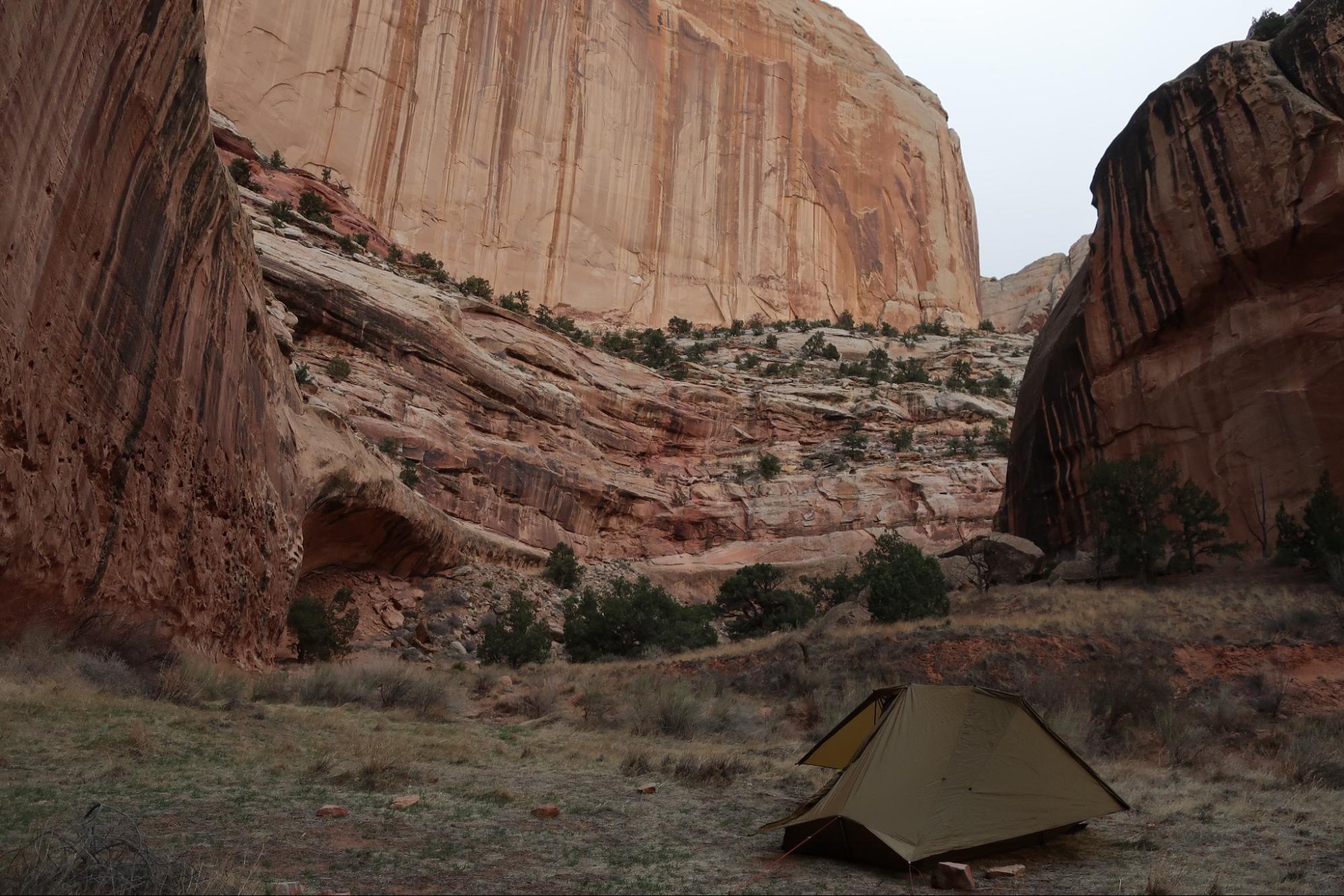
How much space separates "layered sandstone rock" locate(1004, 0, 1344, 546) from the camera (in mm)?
19812

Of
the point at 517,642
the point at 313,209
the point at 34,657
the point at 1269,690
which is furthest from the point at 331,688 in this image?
the point at 313,209

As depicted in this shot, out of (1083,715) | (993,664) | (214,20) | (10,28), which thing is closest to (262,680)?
(10,28)

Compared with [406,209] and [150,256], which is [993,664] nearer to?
[150,256]

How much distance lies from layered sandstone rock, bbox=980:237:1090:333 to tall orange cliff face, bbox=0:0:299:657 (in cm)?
9659

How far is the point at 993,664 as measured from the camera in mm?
16297

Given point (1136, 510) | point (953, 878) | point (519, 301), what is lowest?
point (953, 878)

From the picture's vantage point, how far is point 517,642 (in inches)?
835

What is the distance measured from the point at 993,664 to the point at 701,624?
10363mm

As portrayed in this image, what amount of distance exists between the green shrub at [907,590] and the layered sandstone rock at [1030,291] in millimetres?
80472

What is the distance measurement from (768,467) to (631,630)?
20225mm

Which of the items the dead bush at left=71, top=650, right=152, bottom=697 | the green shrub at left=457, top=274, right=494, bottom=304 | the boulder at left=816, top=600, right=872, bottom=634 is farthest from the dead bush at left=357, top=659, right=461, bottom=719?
the green shrub at left=457, top=274, right=494, bottom=304

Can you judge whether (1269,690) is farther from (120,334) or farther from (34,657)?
(120,334)

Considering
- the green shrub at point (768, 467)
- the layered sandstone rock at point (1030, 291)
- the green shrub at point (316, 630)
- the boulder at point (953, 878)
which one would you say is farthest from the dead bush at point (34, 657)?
the layered sandstone rock at point (1030, 291)

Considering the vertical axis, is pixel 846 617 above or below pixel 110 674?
above
